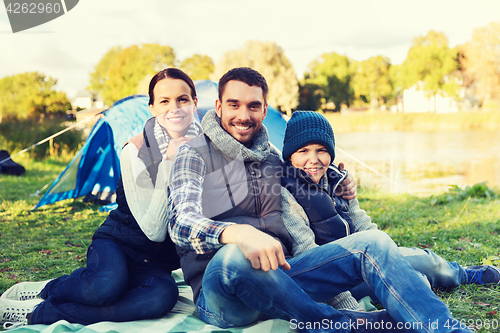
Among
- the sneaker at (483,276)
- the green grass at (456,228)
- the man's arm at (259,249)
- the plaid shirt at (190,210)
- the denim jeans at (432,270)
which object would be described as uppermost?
the plaid shirt at (190,210)

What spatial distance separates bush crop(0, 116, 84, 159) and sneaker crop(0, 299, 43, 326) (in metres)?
8.77

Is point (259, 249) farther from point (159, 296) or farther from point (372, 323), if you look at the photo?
point (159, 296)

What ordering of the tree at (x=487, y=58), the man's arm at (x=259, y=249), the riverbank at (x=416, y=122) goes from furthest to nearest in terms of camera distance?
the tree at (x=487, y=58) < the riverbank at (x=416, y=122) < the man's arm at (x=259, y=249)

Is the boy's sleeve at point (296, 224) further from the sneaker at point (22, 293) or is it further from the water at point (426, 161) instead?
the water at point (426, 161)

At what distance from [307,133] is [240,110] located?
371 millimetres

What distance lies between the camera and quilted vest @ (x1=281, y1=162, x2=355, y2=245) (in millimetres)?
1936

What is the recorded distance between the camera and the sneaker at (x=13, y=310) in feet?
6.67

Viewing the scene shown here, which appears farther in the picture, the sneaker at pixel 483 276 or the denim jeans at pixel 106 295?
the sneaker at pixel 483 276

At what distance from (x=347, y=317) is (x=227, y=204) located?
704 mm

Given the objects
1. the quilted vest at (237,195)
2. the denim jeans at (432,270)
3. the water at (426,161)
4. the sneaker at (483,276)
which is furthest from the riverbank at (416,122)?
the quilted vest at (237,195)

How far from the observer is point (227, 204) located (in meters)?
1.85

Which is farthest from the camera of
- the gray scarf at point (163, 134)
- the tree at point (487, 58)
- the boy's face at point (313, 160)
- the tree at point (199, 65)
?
the tree at point (199, 65)

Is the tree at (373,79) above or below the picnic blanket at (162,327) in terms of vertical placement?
above

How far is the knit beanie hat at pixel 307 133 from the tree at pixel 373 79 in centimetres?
4765
